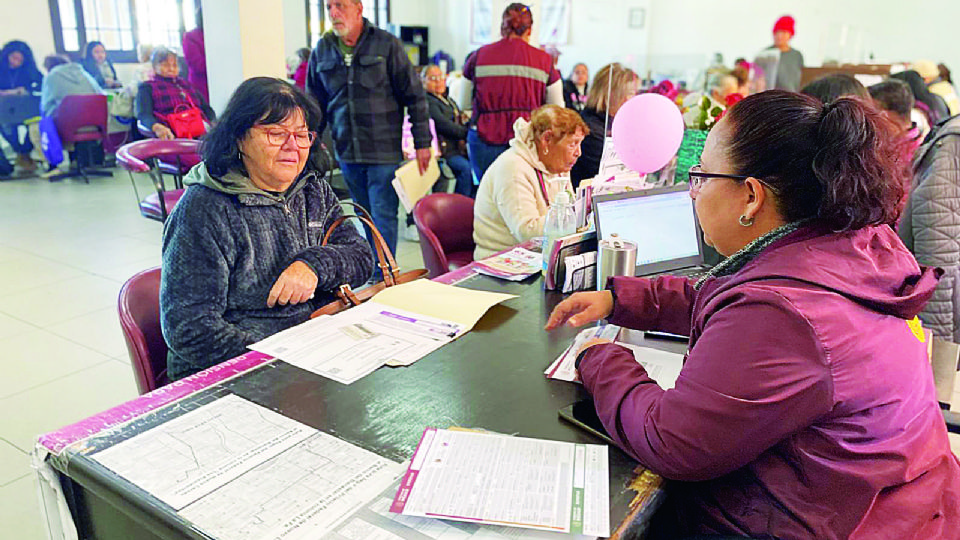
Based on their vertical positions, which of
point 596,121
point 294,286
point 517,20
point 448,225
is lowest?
point 448,225

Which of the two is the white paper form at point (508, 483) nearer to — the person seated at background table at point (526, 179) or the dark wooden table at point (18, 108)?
the person seated at background table at point (526, 179)

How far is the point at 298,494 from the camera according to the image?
0.97 meters

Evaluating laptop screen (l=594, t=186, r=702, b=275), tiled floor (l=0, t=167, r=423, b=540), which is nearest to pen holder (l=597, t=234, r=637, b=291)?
laptop screen (l=594, t=186, r=702, b=275)

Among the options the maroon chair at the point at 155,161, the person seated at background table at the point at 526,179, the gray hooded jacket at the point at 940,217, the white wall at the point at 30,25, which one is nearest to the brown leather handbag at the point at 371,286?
the person seated at background table at the point at 526,179

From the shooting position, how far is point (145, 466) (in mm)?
1023

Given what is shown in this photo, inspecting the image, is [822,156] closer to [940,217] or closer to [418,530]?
[418,530]

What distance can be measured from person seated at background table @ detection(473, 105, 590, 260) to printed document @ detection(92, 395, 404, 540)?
1584 millimetres

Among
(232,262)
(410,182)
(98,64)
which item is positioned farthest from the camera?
(98,64)

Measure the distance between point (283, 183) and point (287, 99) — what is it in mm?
213

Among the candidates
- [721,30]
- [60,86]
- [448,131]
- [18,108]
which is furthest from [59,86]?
[721,30]

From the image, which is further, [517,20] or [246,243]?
[517,20]

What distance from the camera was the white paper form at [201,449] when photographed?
0.99 metres

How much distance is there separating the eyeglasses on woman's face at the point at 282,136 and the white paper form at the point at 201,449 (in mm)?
774

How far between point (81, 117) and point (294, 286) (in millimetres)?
6051
